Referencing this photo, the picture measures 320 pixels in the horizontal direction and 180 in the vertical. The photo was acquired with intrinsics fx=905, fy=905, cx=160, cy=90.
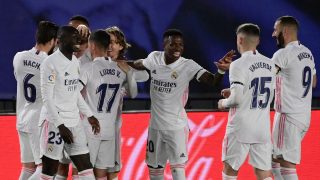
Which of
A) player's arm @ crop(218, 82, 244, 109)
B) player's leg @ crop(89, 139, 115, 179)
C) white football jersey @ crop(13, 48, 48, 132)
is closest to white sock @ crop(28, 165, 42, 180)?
white football jersey @ crop(13, 48, 48, 132)

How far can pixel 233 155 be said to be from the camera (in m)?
7.02

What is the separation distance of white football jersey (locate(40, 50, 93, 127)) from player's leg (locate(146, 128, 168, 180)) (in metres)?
0.69

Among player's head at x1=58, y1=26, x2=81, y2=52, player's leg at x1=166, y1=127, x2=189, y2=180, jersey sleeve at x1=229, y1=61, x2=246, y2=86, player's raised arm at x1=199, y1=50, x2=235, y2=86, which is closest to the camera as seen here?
player's head at x1=58, y1=26, x2=81, y2=52

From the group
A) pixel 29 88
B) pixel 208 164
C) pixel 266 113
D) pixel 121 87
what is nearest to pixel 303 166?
pixel 208 164

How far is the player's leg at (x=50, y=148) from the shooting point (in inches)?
268

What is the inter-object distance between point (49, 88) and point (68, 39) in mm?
412

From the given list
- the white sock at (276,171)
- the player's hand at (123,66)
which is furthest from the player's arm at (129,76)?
the white sock at (276,171)

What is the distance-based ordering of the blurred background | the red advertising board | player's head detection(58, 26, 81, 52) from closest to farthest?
player's head detection(58, 26, 81, 52)
the red advertising board
the blurred background

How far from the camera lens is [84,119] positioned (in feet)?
23.8

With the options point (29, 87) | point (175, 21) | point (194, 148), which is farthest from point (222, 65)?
point (175, 21)

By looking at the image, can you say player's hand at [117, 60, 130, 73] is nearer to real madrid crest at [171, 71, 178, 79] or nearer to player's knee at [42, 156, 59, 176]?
real madrid crest at [171, 71, 178, 79]

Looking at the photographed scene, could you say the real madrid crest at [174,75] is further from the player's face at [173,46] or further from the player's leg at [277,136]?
the player's leg at [277,136]

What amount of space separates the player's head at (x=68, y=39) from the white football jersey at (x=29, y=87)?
2.13 ft

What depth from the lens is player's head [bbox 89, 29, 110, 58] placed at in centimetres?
707
